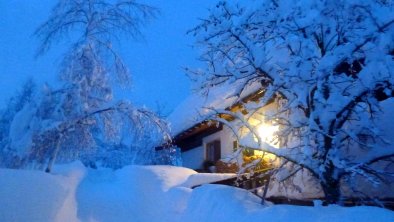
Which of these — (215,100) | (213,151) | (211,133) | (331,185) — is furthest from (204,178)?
(331,185)

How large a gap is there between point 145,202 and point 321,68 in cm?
862

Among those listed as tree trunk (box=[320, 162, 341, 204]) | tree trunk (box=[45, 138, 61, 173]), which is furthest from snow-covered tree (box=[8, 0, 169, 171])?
tree trunk (box=[320, 162, 341, 204])

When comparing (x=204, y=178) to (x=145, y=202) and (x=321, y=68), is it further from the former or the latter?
(x=321, y=68)

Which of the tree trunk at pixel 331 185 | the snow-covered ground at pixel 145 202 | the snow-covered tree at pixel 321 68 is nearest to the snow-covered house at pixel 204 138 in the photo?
the snow-covered ground at pixel 145 202

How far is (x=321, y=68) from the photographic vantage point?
16.7 feet

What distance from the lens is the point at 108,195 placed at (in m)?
13.0

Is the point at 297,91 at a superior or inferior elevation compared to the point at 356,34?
inferior

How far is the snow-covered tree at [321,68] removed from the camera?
5109 millimetres

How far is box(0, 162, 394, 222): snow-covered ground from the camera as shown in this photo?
5082 mm

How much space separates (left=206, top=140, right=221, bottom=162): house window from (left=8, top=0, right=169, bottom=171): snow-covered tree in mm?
4033

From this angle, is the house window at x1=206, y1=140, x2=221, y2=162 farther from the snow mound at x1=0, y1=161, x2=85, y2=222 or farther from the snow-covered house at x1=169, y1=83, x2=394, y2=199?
the snow mound at x1=0, y1=161, x2=85, y2=222

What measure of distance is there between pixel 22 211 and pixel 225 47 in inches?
174

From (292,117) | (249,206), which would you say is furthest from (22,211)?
(292,117)

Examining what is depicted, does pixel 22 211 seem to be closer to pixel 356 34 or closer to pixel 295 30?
pixel 295 30
